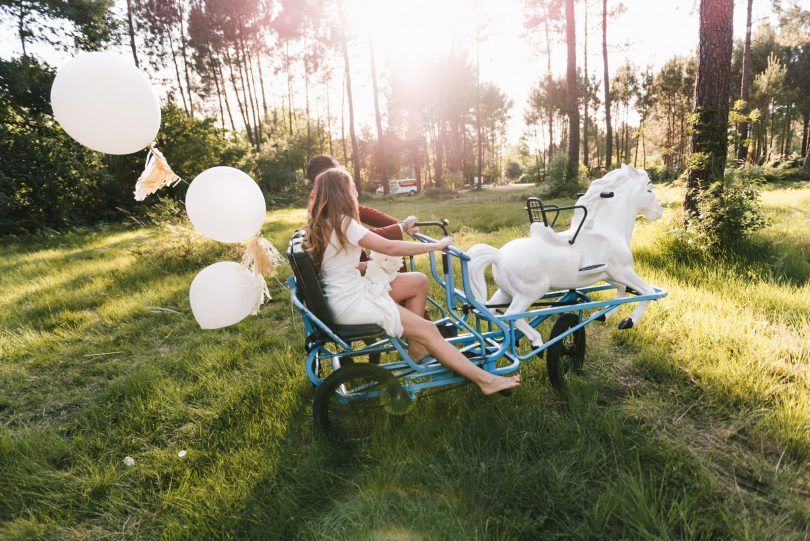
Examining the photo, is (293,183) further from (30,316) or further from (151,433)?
(151,433)

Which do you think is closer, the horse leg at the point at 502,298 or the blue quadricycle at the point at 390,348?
the blue quadricycle at the point at 390,348

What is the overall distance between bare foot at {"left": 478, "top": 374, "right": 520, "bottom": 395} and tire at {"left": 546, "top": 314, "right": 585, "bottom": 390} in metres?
0.46

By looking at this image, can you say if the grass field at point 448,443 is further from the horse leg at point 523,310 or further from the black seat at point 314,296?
the black seat at point 314,296

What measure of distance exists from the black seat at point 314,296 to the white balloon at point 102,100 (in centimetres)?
144

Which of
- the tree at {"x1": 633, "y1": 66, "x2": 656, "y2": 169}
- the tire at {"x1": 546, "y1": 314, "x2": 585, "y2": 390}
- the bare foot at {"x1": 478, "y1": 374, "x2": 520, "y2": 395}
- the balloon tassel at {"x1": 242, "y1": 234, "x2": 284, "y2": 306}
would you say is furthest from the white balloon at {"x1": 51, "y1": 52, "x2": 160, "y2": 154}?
the tree at {"x1": 633, "y1": 66, "x2": 656, "y2": 169}

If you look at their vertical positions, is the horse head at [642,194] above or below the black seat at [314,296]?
above

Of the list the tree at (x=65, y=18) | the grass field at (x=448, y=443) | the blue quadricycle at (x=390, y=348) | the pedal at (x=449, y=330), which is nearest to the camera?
the grass field at (x=448, y=443)

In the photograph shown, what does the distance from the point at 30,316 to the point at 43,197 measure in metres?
9.04

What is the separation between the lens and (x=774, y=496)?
85.7 inches

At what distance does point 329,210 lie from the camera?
2674 millimetres

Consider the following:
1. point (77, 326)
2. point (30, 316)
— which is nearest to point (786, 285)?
point (77, 326)

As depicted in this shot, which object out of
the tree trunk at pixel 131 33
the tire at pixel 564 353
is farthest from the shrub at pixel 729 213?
the tree trunk at pixel 131 33

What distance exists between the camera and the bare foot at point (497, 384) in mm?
2834

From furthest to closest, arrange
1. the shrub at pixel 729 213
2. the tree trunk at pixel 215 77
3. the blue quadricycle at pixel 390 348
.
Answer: the tree trunk at pixel 215 77
the shrub at pixel 729 213
the blue quadricycle at pixel 390 348
